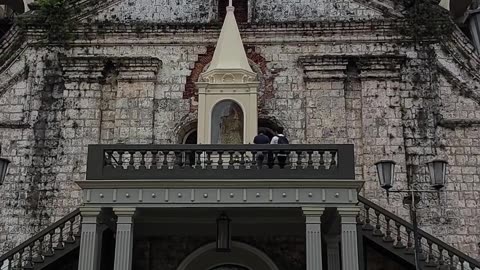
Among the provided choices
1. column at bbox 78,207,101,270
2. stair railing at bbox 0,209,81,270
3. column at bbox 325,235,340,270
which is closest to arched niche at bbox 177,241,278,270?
column at bbox 325,235,340,270

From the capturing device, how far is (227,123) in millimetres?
15781

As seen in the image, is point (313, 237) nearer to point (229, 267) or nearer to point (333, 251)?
point (333, 251)

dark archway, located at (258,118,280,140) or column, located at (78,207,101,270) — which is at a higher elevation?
dark archway, located at (258,118,280,140)

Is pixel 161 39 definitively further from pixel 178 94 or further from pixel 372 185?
pixel 372 185

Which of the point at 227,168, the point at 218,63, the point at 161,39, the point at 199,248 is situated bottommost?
the point at 199,248

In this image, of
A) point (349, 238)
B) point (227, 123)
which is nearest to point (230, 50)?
point (227, 123)

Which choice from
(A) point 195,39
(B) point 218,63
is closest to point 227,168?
(B) point 218,63

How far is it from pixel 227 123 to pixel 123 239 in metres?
4.04

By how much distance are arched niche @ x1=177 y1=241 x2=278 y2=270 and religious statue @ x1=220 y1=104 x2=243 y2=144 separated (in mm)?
2410

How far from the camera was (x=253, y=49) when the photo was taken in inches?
718

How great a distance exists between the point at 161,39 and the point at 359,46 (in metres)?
5.09

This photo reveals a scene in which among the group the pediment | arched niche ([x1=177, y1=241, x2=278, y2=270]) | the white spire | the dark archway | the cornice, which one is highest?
the pediment

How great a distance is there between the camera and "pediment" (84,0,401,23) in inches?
724

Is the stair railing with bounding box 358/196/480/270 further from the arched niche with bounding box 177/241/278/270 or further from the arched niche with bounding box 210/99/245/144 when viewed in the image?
the arched niche with bounding box 210/99/245/144
